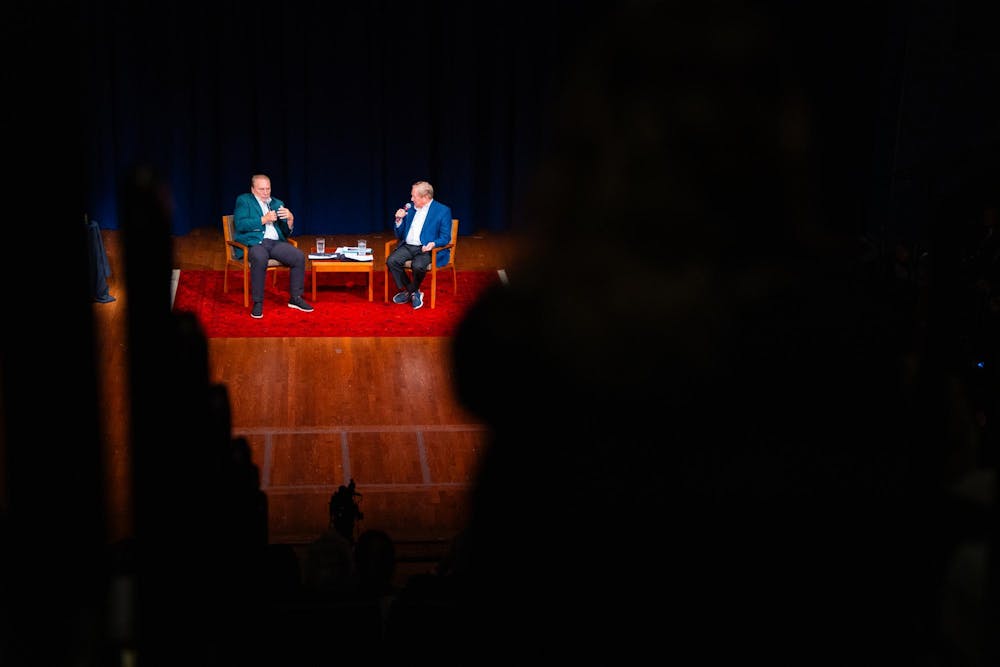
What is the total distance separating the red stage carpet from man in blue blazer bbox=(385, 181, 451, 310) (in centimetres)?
21

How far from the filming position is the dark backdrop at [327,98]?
36.2 ft

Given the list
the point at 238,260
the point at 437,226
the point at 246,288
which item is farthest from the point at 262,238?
the point at 437,226

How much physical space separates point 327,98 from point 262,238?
9.59 feet

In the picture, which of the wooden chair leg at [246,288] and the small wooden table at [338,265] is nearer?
the wooden chair leg at [246,288]

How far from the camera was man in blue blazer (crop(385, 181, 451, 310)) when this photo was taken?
367 inches

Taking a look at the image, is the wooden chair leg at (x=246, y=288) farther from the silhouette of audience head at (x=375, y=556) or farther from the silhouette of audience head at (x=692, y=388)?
the silhouette of audience head at (x=692, y=388)

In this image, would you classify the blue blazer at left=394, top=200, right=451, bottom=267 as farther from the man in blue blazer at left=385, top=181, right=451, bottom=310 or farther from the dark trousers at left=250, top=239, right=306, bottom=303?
the dark trousers at left=250, top=239, right=306, bottom=303

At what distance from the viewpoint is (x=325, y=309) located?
9.24 metres

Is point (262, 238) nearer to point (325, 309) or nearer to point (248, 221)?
point (248, 221)

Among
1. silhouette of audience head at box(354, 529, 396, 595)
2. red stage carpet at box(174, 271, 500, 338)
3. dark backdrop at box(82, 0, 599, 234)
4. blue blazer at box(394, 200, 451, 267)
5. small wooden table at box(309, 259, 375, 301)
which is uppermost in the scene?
dark backdrop at box(82, 0, 599, 234)

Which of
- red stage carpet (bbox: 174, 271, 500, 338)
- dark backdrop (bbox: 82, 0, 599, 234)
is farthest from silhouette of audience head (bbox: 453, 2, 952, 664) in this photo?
dark backdrop (bbox: 82, 0, 599, 234)

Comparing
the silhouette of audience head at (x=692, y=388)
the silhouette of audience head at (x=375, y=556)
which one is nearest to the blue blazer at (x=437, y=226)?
the silhouette of audience head at (x=375, y=556)

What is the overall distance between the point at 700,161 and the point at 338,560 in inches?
68.9

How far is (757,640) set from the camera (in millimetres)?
766
